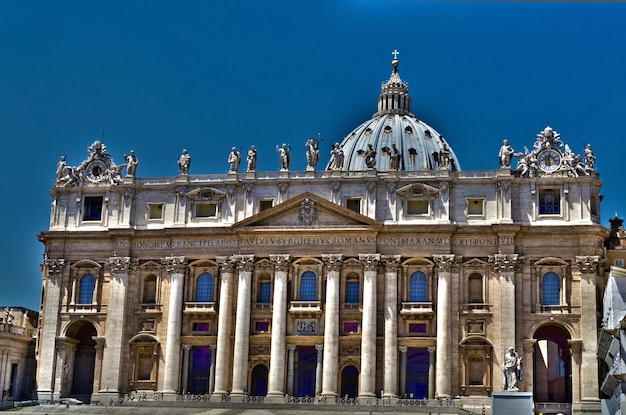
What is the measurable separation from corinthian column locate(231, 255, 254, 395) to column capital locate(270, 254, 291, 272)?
6.29 ft

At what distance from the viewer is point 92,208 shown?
7769 cm

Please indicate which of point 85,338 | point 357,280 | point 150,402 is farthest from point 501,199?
point 85,338

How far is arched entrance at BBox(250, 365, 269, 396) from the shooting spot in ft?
236

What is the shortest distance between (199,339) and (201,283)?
444cm

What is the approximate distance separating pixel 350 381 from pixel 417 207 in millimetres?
14080

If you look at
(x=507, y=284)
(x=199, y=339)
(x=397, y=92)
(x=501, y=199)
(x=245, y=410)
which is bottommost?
(x=245, y=410)

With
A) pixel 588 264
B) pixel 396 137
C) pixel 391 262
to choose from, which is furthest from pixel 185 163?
pixel 396 137

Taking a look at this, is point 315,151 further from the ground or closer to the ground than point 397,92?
closer to the ground

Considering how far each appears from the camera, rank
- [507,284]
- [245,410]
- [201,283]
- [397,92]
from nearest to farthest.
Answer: [245,410], [507,284], [201,283], [397,92]

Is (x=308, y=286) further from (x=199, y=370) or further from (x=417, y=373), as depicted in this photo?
(x=199, y=370)

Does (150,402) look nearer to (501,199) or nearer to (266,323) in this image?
(266,323)

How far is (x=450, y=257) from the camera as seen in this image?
70.1 metres

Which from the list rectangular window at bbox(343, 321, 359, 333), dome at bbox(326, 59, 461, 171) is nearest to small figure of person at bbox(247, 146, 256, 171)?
rectangular window at bbox(343, 321, 359, 333)

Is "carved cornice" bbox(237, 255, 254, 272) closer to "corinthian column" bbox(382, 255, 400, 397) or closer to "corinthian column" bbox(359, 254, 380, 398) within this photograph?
"corinthian column" bbox(359, 254, 380, 398)
